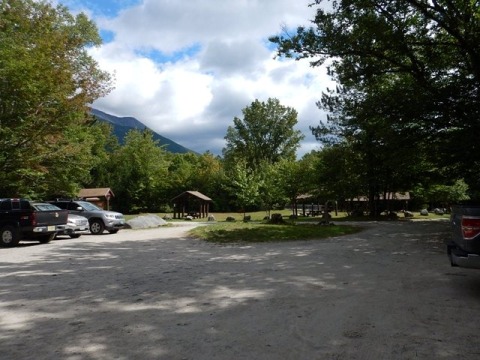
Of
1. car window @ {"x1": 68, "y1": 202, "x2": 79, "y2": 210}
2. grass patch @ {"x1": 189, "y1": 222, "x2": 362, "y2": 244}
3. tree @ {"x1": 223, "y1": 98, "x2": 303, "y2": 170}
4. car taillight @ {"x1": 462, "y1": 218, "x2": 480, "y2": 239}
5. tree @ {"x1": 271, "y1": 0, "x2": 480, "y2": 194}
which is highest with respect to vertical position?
tree @ {"x1": 223, "y1": 98, "x2": 303, "y2": 170}

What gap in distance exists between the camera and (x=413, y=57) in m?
15.2

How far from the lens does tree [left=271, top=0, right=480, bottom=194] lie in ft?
46.9

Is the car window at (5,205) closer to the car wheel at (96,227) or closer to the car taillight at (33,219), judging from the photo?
the car taillight at (33,219)

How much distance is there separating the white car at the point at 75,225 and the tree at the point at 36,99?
712 centimetres

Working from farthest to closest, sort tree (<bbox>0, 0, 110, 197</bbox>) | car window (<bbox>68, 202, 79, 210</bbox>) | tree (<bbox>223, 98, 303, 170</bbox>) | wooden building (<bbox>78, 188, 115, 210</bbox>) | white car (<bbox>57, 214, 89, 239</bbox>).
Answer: tree (<bbox>223, 98, 303, 170</bbox>), wooden building (<bbox>78, 188, 115, 210</bbox>), tree (<bbox>0, 0, 110, 197</bbox>), car window (<bbox>68, 202, 79, 210</bbox>), white car (<bbox>57, 214, 89, 239</bbox>)

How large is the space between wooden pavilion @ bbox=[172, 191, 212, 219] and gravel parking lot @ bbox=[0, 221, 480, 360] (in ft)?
105

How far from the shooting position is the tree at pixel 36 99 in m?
21.1

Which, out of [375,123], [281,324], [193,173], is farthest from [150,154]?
[281,324]

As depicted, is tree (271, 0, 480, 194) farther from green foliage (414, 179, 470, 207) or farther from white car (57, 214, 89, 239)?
green foliage (414, 179, 470, 207)

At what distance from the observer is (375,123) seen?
17125 mm

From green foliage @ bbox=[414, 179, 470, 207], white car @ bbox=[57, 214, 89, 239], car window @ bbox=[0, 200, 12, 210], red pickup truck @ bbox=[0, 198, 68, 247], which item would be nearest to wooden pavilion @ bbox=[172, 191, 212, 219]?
white car @ bbox=[57, 214, 89, 239]

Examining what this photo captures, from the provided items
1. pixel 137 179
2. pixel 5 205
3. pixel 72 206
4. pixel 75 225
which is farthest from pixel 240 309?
pixel 137 179

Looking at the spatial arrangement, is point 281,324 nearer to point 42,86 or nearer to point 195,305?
point 195,305

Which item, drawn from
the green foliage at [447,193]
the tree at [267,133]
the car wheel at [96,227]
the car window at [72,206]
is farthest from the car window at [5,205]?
the tree at [267,133]
